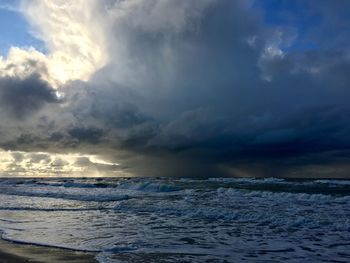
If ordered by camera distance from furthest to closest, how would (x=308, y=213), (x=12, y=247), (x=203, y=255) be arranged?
1. (x=308, y=213)
2. (x=12, y=247)
3. (x=203, y=255)

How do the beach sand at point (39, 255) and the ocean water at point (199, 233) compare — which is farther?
the ocean water at point (199, 233)

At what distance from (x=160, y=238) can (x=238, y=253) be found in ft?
10.2

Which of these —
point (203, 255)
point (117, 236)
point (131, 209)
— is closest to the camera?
point (203, 255)

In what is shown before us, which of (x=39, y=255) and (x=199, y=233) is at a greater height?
(x=199, y=233)

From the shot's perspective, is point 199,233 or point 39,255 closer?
point 39,255

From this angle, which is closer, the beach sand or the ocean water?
the beach sand

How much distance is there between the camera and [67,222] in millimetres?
17016

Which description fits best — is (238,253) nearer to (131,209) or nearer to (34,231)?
(34,231)

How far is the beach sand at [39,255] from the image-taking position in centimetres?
976

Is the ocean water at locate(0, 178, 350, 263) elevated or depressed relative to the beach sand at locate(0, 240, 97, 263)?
elevated

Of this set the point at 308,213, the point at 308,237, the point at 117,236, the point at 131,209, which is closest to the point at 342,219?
the point at 308,213

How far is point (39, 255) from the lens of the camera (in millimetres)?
10367

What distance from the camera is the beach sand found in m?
9.76

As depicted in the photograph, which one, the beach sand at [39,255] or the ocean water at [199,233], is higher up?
the ocean water at [199,233]
